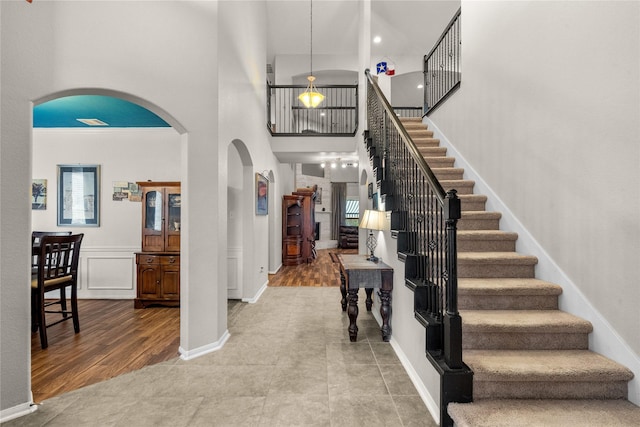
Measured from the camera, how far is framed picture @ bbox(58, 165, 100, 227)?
5.07m

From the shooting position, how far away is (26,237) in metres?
2.21

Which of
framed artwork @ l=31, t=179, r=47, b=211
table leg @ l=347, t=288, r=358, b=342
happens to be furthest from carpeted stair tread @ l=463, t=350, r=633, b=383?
framed artwork @ l=31, t=179, r=47, b=211

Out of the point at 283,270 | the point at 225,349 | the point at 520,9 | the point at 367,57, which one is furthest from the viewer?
the point at 283,270

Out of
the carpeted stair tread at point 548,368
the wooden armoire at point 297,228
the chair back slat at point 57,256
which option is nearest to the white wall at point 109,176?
the chair back slat at point 57,256

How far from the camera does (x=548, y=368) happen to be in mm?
1786

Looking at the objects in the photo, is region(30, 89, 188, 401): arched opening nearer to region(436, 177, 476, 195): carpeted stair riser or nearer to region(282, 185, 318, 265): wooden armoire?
region(282, 185, 318, 265): wooden armoire

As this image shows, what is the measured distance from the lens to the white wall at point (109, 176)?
502cm

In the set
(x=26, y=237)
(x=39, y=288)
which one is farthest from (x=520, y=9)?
(x=39, y=288)

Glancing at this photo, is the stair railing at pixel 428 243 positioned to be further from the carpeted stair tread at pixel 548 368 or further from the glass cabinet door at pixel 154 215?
the glass cabinet door at pixel 154 215

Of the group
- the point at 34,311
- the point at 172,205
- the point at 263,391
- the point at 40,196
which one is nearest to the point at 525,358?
the point at 263,391

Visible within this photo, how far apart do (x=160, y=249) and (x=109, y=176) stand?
5.82ft

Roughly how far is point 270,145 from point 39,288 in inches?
183

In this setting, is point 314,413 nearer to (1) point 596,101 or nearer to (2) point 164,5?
(1) point 596,101

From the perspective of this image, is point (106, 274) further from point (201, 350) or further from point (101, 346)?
point (201, 350)
